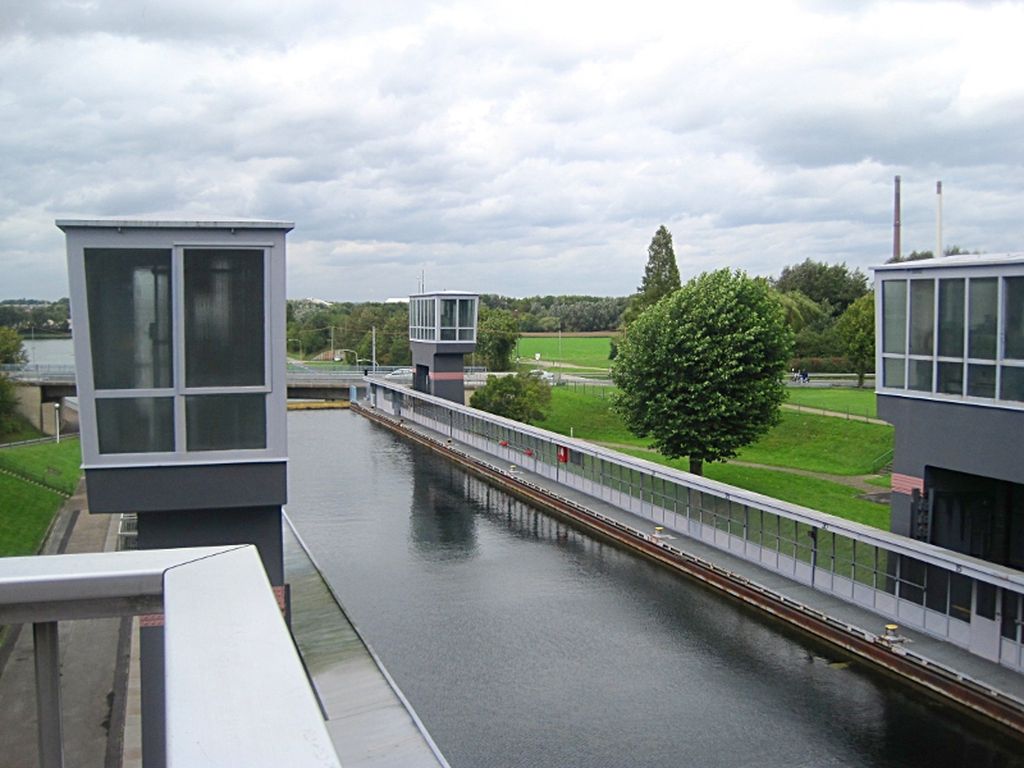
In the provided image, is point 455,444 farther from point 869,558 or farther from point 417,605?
point 869,558

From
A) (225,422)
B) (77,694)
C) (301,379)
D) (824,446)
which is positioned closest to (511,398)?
(824,446)

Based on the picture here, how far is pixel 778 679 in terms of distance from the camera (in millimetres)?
16547

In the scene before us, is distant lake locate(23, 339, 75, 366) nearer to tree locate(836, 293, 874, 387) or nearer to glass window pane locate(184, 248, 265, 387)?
glass window pane locate(184, 248, 265, 387)

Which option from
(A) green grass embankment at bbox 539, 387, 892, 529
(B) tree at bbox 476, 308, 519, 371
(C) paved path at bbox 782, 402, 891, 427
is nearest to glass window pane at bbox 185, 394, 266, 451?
(A) green grass embankment at bbox 539, 387, 892, 529

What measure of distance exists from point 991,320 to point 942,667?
5.53 metres

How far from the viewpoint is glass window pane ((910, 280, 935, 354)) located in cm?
1691

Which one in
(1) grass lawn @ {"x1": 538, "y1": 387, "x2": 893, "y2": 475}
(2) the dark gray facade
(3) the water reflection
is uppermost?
(2) the dark gray facade

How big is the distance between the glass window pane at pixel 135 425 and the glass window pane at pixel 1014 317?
1234 centimetres

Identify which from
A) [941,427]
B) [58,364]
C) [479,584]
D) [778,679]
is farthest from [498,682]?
[58,364]

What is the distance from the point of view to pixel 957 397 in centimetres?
1628

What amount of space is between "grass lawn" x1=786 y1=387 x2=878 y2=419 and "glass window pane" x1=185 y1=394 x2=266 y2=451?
3467cm

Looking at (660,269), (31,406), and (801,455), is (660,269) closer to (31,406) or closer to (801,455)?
(801,455)

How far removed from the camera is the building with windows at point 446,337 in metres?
47.8

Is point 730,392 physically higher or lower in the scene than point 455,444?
higher
